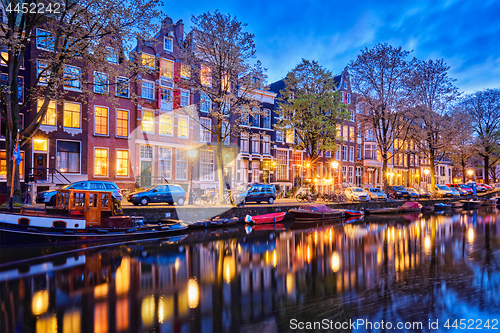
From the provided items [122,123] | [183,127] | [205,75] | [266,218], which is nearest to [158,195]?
[266,218]

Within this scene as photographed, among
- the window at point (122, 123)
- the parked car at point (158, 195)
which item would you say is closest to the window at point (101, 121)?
the window at point (122, 123)

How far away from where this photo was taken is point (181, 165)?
3409 cm

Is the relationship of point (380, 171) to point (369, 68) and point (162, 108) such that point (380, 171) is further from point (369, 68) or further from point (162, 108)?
point (162, 108)

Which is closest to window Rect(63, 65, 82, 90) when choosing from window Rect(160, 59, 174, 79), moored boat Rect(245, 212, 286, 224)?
window Rect(160, 59, 174, 79)

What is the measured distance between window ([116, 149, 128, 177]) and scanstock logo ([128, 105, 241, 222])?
0.64 meters

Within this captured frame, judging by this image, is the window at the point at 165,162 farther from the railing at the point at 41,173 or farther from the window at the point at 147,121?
the railing at the point at 41,173

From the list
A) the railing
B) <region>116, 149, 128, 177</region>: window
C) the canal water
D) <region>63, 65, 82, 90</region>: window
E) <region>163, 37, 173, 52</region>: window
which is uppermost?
<region>163, 37, 173, 52</region>: window

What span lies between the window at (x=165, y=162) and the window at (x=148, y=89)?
18.6ft

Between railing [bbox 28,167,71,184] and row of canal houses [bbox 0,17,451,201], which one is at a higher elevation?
row of canal houses [bbox 0,17,451,201]

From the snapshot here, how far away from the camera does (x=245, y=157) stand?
1537 inches

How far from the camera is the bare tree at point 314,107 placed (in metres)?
33.0

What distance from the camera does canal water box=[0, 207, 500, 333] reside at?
8.28 meters

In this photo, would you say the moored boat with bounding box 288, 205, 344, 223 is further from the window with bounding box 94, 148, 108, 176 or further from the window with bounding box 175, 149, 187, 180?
the window with bounding box 94, 148, 108, 176

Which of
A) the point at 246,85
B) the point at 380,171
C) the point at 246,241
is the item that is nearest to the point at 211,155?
the point at 246,85
